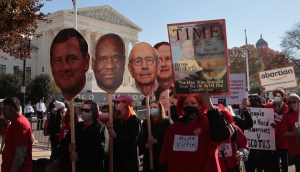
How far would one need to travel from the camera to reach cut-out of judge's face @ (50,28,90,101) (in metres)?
5.41

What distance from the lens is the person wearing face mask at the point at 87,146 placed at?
16.2 feet

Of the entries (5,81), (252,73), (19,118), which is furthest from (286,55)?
(19,118)

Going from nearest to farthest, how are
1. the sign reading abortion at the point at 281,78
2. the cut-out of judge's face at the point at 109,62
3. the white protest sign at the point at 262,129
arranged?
the cut-out of judge's face at the point at 109,62 < the white protest sign at the point at 262,129 < the sign reading abortion at the point at 281,78

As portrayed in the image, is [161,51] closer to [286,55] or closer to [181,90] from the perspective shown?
[181,90]

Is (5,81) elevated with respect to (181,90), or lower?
elevated

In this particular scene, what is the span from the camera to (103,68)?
623cm

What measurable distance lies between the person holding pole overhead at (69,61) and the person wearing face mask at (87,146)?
17.9 inches

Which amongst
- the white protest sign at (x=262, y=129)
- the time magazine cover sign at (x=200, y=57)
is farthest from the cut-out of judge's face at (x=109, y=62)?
the white protest sign at (x=262, y=129)

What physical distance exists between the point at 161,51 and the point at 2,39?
11.7ft

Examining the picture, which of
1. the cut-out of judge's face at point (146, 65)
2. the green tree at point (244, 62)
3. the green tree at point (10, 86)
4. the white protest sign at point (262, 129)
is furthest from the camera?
the green tree at point (244, 62)

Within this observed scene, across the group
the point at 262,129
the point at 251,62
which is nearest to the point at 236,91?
the point at 262,129

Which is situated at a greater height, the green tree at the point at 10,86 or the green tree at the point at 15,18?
the green tree at the point at 10,86

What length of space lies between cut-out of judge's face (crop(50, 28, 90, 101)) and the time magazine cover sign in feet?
5.12

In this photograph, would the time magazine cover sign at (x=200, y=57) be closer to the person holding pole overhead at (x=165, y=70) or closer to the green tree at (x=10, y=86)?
the person holding pole overhead at (x=165, y=70)
